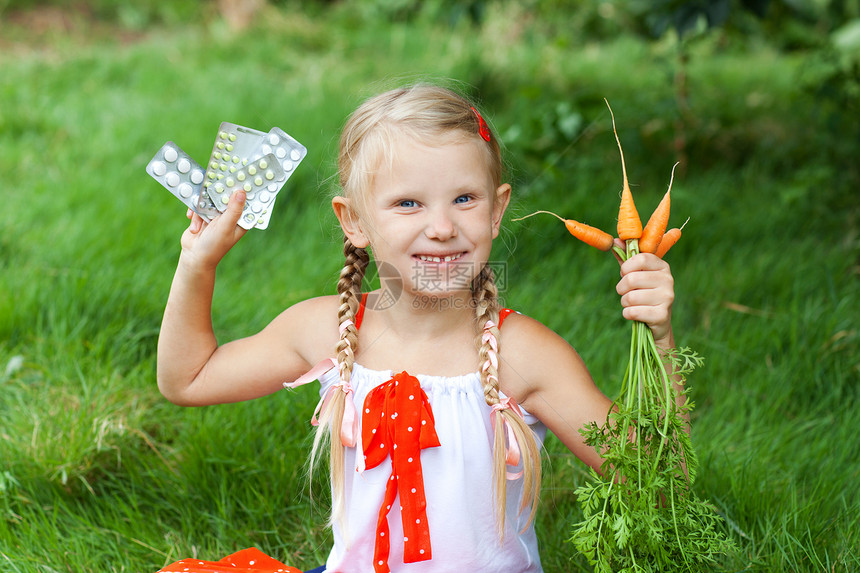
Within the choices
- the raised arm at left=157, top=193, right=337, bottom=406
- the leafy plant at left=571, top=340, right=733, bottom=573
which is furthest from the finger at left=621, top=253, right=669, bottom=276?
the raised arm at left=157, top=193, right=337, bottom=406

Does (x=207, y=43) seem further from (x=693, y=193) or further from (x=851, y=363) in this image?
(x=851, y=363)

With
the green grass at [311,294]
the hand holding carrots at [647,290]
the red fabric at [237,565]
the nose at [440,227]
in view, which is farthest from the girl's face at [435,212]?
the red fabric at [237,565]

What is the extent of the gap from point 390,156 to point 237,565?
3.19 feet

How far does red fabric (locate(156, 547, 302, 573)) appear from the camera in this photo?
70.7 inches

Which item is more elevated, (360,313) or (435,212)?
(435,212)

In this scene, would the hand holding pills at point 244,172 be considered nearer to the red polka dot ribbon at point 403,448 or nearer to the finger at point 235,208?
the finger at point 235,208

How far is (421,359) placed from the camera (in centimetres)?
183

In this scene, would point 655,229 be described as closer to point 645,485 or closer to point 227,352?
point 645,485

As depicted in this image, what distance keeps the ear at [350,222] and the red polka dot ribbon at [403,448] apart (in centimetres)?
31

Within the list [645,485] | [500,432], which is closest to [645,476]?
[645,485]

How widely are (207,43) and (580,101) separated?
4271 mm

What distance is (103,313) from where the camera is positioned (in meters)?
2.90

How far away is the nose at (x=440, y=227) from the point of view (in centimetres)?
165

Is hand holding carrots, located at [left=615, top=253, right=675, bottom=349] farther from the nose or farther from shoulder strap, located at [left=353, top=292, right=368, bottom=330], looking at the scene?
shoulder strap, located at [left=353, top=292, right=368, bottom=330]
